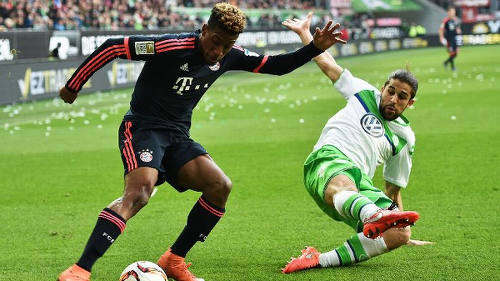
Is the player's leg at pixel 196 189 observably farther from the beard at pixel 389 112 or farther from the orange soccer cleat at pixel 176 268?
the beard at pixel 389 112

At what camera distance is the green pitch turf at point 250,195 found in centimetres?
663

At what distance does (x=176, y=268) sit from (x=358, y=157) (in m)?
1.62

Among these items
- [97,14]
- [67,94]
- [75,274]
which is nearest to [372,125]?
[67,94]

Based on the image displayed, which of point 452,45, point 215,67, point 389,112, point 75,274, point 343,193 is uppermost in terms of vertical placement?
point 215,67

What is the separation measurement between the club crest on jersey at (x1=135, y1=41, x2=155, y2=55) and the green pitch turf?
1683 mm

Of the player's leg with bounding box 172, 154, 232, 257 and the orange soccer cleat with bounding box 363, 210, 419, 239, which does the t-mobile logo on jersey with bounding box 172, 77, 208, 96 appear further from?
the orange soccer cleat with bounding box 363, 210, 419, 239

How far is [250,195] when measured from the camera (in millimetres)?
9688

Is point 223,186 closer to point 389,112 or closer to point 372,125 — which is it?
point 372,125

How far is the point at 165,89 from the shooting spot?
609 cm

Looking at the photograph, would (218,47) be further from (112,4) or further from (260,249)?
(112,4)

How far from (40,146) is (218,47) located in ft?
29.3

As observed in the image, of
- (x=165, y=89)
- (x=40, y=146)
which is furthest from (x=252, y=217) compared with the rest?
(x=40, y=146)

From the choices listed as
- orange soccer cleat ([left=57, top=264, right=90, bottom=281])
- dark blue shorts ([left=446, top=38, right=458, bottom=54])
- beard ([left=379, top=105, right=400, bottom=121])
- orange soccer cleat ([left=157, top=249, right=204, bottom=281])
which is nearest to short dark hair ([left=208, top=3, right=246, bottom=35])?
beard ([left=379, top=105, right=400, bottom=121])

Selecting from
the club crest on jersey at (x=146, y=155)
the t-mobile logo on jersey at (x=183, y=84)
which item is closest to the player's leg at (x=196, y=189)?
the club crest on jersey at (x=146, y=155)
